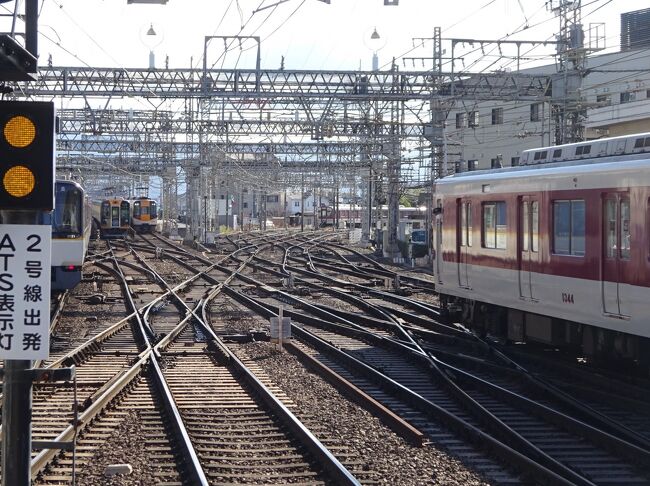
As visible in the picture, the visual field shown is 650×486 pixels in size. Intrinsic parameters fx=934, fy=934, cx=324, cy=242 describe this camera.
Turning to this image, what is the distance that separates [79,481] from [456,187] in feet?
30.0

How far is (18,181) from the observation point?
4.27 m

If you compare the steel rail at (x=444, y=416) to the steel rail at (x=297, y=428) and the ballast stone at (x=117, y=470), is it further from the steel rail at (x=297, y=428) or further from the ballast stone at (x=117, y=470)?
the ballast stone at (x=117, y=470)

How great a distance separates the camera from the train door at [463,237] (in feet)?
47.1

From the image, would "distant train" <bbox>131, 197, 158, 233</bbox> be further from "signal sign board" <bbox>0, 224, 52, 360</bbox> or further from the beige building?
"signal sign board" <bbox>0, 224, 52, 360</bbox>

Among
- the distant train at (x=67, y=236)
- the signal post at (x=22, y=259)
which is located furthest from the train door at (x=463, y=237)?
the signal post at (x=22, y=259)

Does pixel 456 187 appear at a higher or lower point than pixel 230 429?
higher

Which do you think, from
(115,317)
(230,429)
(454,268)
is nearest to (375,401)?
(230,429)

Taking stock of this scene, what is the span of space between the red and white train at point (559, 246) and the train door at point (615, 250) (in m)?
0.01

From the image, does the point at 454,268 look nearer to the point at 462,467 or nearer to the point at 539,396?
the point at 539,396

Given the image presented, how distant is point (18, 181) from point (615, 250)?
299 inches

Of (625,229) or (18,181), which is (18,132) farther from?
(625,229)

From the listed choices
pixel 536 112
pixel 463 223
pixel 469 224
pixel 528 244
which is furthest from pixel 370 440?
pixel 536 112

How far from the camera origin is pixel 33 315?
432 centimetres

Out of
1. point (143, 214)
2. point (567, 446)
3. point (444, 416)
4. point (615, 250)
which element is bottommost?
point (567, 446)
